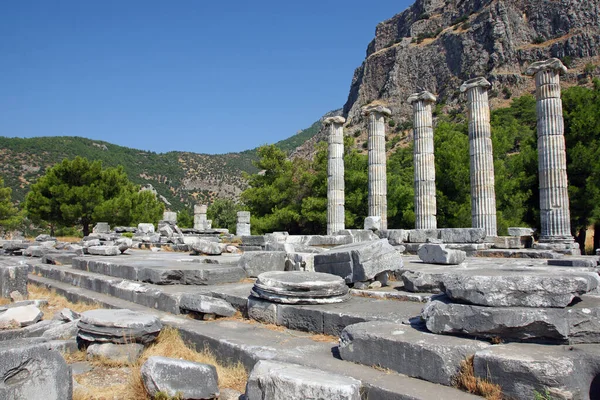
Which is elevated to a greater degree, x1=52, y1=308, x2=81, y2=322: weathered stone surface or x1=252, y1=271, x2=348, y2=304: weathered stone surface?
x1=252, y1=271, x2=348, y2=304: weathered stone surface

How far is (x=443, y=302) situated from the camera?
3.96 m

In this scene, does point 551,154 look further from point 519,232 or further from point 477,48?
point 477,48

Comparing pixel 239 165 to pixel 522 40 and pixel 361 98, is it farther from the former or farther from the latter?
pixel 522 40

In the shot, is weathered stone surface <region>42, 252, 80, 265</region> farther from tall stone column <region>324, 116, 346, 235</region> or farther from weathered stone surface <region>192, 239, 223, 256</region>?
tall stone column <region>324, 116, 346, 235</region>

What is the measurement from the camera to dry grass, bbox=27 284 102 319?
7.46 metres

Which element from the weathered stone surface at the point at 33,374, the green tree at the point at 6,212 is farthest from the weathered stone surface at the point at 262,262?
the green tree at the point at 6,212

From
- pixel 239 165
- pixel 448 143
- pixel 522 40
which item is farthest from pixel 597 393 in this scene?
pixel 239 165

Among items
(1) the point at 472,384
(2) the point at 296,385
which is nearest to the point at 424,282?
(1) the point at 472,384

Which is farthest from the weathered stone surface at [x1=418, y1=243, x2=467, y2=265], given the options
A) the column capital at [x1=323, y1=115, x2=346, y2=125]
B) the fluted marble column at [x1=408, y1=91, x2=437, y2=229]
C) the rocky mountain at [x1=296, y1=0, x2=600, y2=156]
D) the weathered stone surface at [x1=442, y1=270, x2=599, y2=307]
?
the rocky mountain at [x1=296, y1=0, x2=600, y2=156]

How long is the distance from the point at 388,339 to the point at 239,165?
273 ft

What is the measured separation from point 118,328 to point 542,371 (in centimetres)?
390

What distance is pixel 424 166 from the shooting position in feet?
61.7

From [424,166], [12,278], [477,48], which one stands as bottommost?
[12,278]

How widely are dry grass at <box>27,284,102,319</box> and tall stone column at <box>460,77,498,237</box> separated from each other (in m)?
14.2
